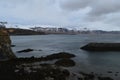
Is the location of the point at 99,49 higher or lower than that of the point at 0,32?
lower

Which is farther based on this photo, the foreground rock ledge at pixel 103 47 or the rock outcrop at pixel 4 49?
the foreground rock ledge at pixel 103 47

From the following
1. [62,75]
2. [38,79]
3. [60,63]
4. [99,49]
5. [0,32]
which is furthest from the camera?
[99,49]

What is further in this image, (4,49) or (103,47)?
(103,47)

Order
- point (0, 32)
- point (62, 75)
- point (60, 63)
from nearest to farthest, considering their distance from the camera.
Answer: point (62, 75) → point (60, 63) → point (0, 32)

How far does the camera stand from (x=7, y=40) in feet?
185

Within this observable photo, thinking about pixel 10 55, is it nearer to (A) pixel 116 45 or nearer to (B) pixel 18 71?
(B) pixel 18 71

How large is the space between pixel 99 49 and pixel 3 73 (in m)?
51.2

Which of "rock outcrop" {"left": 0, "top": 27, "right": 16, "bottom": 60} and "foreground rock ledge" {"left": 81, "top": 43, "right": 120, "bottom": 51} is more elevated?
"rock outcrop" {"left": 0, "top": 27, "right": 16, "bottom": 60}

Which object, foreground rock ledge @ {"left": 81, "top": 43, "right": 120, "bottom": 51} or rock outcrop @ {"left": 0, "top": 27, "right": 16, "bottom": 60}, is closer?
rock outcrop @ {"left": 0, "top": 27, "right": 16, "bottom": 60}

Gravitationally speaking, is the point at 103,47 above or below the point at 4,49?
below

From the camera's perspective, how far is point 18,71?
35000 millimetres

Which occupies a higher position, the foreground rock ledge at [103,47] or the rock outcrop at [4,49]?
the rock outcrop at [4,49]

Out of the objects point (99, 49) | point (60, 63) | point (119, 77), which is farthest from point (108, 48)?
point (119, 77)

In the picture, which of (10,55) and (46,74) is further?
(10,55)
